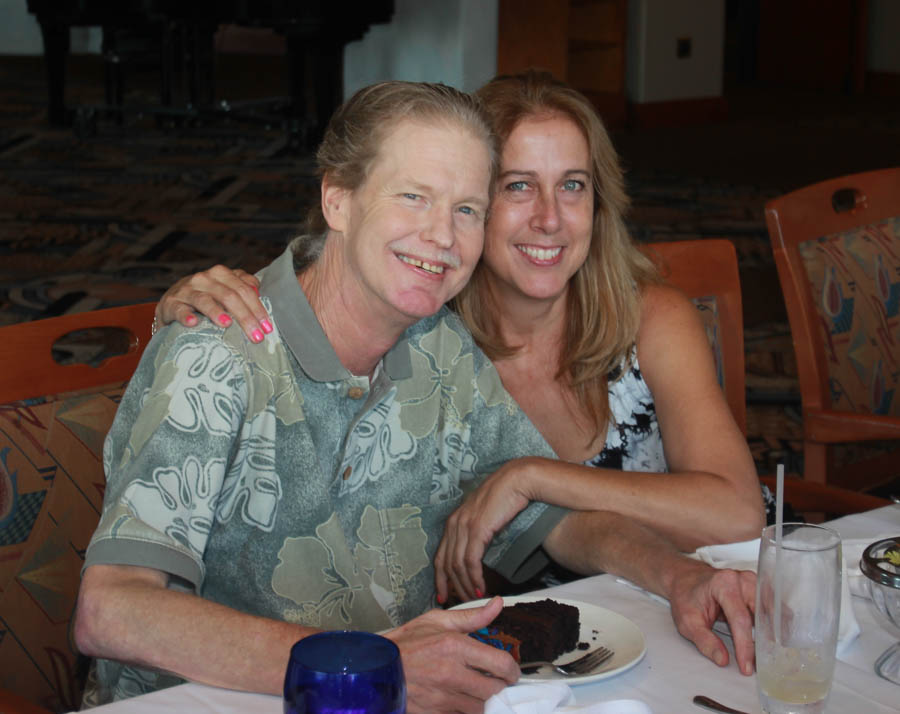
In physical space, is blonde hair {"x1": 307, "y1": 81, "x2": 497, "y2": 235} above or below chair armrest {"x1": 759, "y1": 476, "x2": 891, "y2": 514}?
above

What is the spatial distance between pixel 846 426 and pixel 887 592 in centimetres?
108

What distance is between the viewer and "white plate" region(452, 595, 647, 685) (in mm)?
1191

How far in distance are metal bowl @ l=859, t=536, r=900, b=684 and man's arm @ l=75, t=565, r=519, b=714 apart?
37cm

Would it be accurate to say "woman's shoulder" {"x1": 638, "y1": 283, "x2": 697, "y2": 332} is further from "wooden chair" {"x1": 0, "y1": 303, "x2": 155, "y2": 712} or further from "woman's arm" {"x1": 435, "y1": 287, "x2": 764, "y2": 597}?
"wooden chair" {"x1": 0, "y1": 303, "x2": 155, "y2": 712}

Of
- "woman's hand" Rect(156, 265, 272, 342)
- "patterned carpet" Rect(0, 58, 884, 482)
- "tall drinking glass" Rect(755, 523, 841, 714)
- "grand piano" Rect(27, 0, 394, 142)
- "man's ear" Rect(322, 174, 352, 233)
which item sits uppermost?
"grand piano" Rect(27, 0, 394, 142)

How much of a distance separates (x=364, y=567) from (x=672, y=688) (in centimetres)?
59

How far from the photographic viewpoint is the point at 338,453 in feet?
5.37

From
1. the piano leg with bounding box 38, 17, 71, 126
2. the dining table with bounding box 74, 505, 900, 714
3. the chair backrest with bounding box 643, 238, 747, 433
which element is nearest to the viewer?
the dining table with bounding box 74, 505, 900, 714

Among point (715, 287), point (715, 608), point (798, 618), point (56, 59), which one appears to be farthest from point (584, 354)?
point (56, 59)

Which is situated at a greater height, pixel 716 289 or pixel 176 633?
pixel 716 289

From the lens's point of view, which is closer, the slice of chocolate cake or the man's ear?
the slice of chocolate cake

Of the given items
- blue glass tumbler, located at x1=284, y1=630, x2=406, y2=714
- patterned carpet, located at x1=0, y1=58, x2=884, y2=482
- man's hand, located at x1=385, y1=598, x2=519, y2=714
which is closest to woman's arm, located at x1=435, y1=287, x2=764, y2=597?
man's hand, located at x1=385, y1=598, x2=519, y2=714

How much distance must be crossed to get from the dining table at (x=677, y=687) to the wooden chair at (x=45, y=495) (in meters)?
0.51

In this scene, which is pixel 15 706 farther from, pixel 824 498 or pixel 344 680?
pixel 824 498
